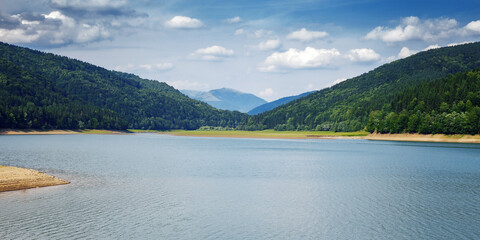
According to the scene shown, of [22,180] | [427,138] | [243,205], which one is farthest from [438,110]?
[22,180]

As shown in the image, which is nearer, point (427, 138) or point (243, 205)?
point (243, 205)

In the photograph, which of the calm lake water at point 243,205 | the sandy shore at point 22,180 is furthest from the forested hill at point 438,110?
the sandy shore at point 22,180

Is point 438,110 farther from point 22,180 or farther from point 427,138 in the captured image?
point 22,180

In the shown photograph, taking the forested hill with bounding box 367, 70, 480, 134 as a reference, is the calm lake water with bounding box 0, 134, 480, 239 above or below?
Answer: below

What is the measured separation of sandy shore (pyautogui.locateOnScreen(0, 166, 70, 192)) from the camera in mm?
37088

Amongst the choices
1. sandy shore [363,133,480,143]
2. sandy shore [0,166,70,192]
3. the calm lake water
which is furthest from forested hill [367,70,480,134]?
sandy shore [0,166,70,192]

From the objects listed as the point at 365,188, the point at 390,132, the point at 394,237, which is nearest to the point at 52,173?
the point at 365,188

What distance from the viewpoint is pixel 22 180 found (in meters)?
39.0

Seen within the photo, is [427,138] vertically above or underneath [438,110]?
underneath

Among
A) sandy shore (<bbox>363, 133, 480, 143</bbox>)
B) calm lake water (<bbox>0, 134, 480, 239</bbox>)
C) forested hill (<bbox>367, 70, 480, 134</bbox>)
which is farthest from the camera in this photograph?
forested hill (<bbox>367, 70, 480, 134</bbox>)

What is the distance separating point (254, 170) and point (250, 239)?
3429cm

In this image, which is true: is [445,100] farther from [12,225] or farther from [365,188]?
[12,225]

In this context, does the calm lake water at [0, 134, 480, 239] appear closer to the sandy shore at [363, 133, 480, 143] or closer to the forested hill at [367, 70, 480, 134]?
the sandy shore at [363, 133, 480, 143]

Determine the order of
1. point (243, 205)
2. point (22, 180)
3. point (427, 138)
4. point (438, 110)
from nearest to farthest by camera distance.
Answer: point (243, 205) < point (22, 180) < point (427, 138) < point (438, 110)
